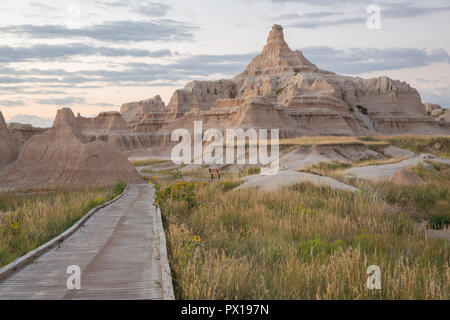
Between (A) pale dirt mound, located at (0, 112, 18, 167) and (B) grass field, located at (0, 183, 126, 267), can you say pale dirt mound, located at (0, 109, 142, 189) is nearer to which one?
(A) pale dirt mound, located at (0, 112, 18, 167)

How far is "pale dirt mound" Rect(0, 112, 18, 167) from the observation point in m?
29.3

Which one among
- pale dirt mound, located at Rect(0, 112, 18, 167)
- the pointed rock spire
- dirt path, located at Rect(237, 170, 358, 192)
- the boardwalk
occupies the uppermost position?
the pointed rock spire

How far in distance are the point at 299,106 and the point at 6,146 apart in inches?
3161

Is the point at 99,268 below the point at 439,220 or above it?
above

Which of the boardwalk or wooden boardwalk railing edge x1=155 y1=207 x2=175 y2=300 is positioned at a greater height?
wooden boardwalk railing edge x1=155 y1=207 x2=175 y2=300

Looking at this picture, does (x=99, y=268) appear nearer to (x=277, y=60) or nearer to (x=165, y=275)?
(x=165, y=275)

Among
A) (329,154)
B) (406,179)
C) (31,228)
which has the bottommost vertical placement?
(329,154)

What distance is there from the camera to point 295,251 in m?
6.09

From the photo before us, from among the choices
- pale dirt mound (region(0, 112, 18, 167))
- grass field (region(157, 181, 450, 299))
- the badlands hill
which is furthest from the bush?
the badlands hill

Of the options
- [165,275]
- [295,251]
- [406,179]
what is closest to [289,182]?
[406,179]

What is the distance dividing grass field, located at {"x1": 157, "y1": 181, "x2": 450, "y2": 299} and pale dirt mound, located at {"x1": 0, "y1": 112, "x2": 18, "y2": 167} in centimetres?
2389

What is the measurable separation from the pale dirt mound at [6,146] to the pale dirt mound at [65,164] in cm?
167

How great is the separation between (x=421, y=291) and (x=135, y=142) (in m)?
117

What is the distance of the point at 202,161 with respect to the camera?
5431 centimetres
